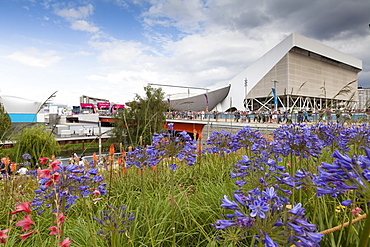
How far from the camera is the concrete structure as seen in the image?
167 ft

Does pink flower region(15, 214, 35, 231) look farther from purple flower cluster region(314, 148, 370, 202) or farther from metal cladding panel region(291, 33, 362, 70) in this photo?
metal cladding panel region(291, 33, 362, 70)

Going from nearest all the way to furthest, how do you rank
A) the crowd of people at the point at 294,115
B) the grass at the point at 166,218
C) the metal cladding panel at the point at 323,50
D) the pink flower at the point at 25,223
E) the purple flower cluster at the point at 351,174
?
the purple flower cluster at the point at 351,174, the pink flower at the point at 25,223, the grass at the point at 166,218, the crowd of people at the point at 294,115, the metal cladding panel at the point at 323,50

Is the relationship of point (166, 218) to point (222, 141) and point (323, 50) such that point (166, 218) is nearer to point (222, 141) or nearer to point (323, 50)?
point (222, 141)

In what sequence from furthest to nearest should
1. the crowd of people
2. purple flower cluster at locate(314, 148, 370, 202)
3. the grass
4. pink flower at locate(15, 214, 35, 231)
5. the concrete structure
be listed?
the concrete structure → the crowd of people → the grass → pink flower at locate(15, 214, 35, 231) → purple flower cluster at locate(314, 148, 370, 202)

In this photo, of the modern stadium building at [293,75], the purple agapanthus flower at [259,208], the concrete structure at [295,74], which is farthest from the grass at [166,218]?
the concrete structure at [295,74]

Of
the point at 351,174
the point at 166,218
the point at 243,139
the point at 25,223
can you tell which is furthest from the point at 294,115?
the point at 25,223

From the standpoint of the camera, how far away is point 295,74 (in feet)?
168

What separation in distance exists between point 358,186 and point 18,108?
83.1 meters

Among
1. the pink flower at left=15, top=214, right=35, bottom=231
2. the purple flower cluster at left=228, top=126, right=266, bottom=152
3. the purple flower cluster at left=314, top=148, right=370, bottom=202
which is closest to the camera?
the purple flower cluster at left=314, top=148, right=370, bottom=202

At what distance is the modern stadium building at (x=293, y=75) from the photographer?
50.9 metres

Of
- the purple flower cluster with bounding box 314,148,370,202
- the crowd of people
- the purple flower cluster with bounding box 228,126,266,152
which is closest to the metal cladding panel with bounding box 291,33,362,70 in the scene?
the crowd of people

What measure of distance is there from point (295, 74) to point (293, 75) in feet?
2.89

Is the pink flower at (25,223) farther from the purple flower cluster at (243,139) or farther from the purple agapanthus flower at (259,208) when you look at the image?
the purple flower cluster at (243,139)

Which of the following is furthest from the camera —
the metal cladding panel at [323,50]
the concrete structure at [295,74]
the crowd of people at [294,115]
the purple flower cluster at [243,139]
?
the metal cladding panel at [323,50]
